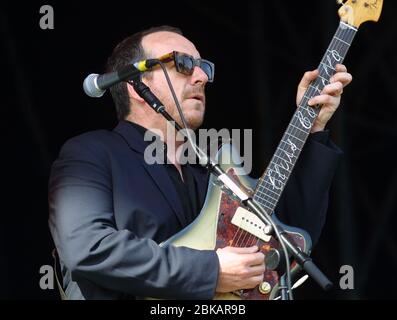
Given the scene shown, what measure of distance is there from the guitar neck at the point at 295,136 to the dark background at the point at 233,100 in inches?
91.3

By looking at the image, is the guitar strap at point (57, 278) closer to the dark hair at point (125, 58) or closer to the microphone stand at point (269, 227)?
the dark hair at point (125, 58)

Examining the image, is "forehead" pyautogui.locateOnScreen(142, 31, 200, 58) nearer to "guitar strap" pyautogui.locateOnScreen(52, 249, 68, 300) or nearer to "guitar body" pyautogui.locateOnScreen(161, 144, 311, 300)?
"guitar body" pyautogui.locateOnScreen(161, 144, 311, 300)

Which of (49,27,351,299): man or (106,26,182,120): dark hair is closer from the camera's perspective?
(49,27,351,299): man

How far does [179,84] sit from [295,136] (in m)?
0.51

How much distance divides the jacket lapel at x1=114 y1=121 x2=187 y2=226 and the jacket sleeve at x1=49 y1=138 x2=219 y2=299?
0.83 feet

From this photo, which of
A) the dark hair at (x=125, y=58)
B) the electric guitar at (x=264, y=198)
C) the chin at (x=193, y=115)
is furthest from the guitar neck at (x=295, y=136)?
the dark hair at (x=125, y=58)

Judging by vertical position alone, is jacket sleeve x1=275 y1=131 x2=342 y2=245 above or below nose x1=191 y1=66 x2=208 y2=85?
below

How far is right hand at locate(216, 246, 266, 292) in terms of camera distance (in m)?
2.78

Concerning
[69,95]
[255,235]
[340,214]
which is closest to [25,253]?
[69,95]

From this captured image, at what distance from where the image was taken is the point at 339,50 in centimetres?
310

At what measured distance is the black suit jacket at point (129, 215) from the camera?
2.71 metres

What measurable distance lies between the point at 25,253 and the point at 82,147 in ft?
7.12

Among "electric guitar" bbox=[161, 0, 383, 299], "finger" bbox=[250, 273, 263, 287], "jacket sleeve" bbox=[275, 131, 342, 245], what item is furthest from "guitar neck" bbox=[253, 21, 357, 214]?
"finger" bbox=[250, 273, 263, 287]

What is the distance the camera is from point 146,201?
297 cm
